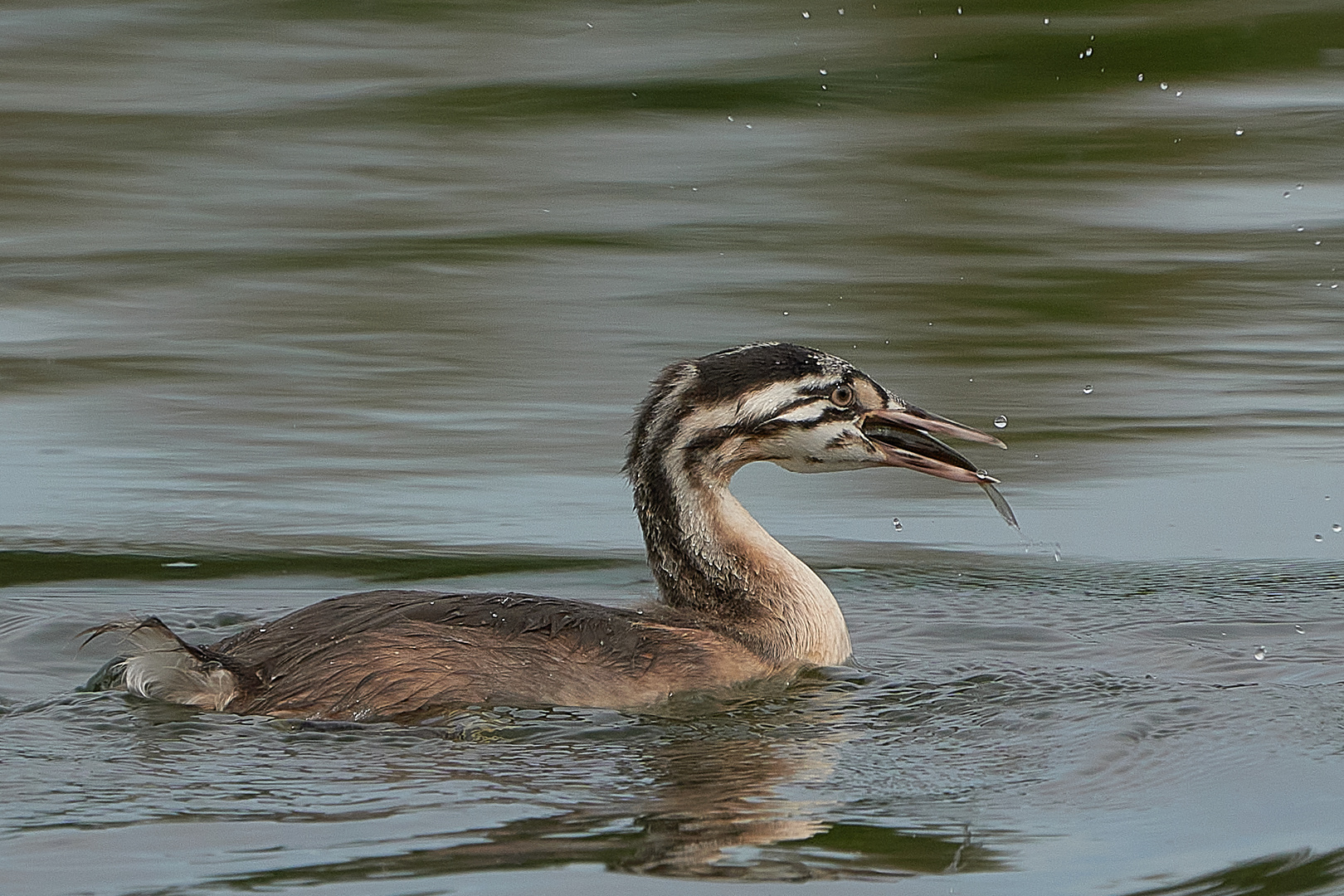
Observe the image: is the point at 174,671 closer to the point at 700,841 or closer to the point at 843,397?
the point at 700,841

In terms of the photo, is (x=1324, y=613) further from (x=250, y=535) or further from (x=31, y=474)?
(x=31, y=474)

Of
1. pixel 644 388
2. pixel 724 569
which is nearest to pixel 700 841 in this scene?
pixel 724 569

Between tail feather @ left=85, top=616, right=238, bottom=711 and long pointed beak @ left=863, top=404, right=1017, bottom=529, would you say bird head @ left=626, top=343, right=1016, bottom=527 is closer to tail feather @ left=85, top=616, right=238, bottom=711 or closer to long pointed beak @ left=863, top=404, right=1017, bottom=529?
long pointed beak @ left=863, top=404, right=1017, bottom=529

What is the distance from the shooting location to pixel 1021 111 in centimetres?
1514

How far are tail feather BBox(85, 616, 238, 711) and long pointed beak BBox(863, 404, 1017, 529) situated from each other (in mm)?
2040

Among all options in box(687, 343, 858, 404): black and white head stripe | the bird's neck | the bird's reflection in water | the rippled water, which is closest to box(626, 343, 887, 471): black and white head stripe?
box(687, 343, 858, 404): black and white head stripe

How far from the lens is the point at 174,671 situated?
616cm

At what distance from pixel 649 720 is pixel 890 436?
51.0 inches

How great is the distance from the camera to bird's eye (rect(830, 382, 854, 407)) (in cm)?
691

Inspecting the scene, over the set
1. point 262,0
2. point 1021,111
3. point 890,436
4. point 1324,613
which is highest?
point 262,0

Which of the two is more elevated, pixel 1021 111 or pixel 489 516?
pixel 1021 111

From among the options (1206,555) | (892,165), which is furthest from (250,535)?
(892,165)

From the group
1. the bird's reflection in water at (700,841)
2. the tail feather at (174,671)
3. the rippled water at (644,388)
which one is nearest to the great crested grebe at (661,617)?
the tail feather at (174,671)

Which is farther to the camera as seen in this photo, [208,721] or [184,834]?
[208,721]
